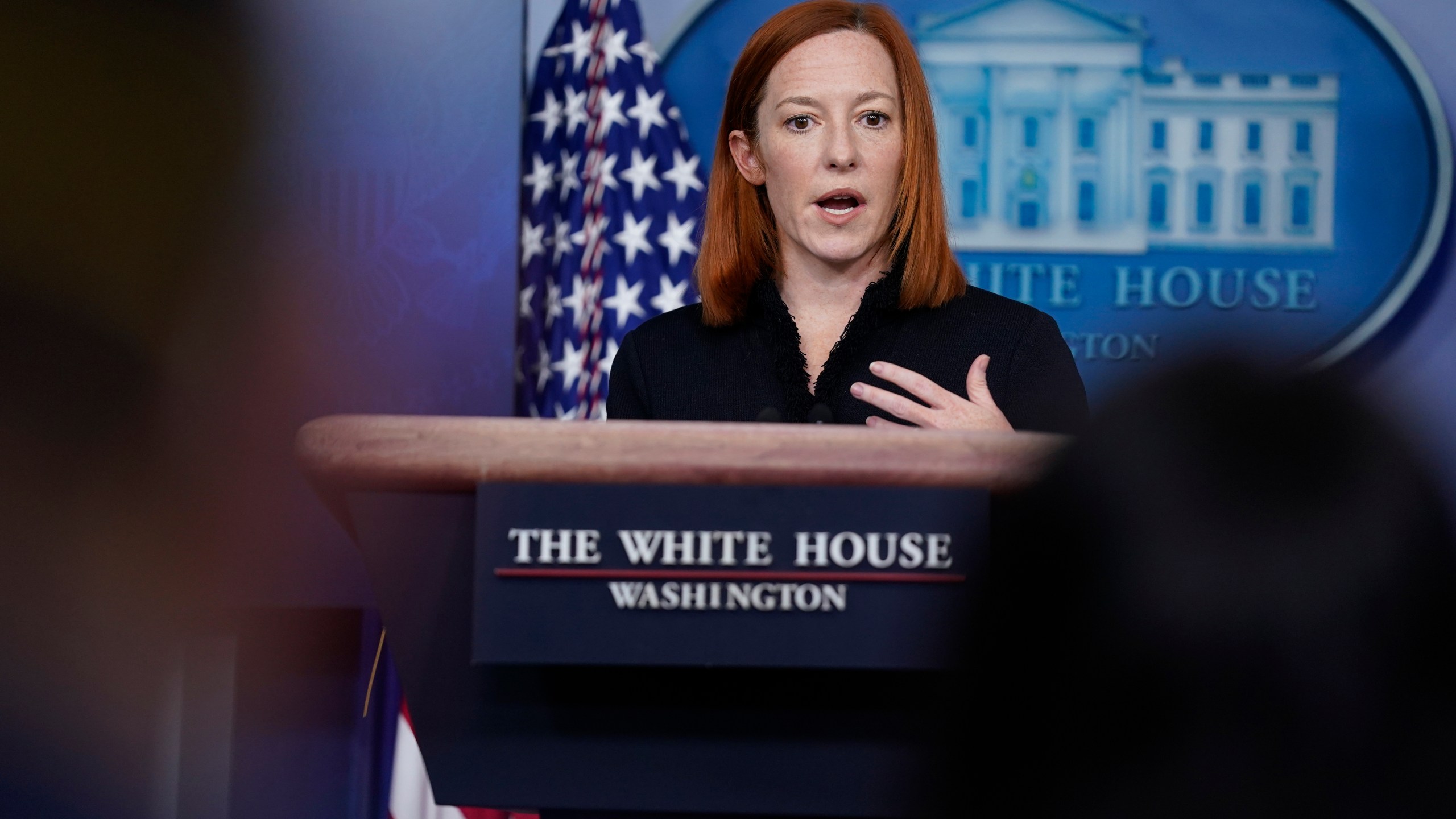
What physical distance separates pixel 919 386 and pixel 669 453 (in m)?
0.46

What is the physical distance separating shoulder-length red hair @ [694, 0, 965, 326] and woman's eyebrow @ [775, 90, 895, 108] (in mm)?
36

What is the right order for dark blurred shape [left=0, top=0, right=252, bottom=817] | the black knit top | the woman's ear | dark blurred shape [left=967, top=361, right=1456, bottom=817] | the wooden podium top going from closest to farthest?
dark blurred shape [left=967, top=361, right=1456, bottom=817] < the wooden podium top < the black knit top < the woman's ear < dark blurred shape [left=0, top=0, right=252, bottom=817]

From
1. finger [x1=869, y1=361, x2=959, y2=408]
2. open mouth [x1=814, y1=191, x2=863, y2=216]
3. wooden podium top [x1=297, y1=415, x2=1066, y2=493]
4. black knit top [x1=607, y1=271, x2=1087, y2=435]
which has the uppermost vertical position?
open mouth [x1=814, y1=191, x2=863, y2=216]

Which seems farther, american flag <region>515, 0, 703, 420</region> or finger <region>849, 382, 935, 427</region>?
american flag <region>515, 0, 703, 420</region>

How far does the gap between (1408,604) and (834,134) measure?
1.11 metres

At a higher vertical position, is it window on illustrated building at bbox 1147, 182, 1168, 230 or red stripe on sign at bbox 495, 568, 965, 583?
window on illustrated building at bbox 1147, 182, 1168, 230

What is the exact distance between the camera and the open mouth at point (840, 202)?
1429 mm

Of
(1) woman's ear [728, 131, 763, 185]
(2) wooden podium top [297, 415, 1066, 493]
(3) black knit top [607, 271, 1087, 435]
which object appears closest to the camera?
(2) wooden podium top [297, 415, 1066, 493]

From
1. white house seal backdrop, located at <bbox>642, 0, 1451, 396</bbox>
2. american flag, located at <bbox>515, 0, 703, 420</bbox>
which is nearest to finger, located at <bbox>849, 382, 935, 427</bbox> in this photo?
american flag, located at <bbox>515, 0, 703, 420</bbox>

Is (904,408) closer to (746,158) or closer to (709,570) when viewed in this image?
(709,570)

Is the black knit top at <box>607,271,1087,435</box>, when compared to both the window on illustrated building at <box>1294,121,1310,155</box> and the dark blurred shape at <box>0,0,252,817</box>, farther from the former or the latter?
the window on illustrated building at <box>1294,121,1310,155</box>

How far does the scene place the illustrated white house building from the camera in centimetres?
296

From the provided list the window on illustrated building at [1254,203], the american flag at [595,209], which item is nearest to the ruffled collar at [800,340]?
the american flag at [595,209]

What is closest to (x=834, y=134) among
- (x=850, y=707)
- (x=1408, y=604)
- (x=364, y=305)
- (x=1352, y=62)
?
(x=850, y=707)
